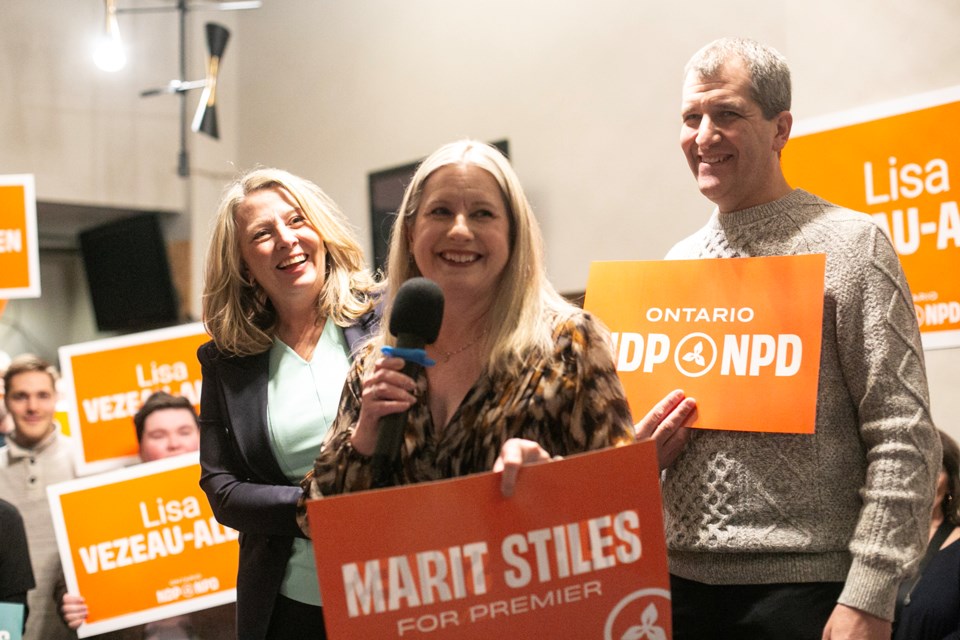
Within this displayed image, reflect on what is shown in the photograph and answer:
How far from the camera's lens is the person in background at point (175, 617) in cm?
328

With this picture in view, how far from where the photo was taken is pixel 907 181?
2719 mm

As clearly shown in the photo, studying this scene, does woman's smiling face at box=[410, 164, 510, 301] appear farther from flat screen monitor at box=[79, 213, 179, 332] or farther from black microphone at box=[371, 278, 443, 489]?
flat screen monitor at box=[79, 213, 179, 332]

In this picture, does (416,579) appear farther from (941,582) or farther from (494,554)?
(941,582)

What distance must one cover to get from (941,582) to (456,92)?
3.64m

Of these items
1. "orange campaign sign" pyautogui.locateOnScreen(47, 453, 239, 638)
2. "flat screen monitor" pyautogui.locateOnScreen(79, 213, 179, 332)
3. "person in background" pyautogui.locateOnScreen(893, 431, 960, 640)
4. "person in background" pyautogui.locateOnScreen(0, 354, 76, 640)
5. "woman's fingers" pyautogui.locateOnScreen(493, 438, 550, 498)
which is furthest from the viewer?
"flat screen monitor" pyautogui.locateOnScreen(79, 213, 179, 332)

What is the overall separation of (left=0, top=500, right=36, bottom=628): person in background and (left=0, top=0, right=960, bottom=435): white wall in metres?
2.67

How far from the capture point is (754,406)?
1.58m

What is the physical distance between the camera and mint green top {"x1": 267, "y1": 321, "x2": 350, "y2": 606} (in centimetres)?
181

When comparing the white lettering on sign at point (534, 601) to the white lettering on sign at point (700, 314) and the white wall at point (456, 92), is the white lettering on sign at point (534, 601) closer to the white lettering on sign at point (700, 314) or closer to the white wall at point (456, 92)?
the white lettering on sign at point (700, 314)

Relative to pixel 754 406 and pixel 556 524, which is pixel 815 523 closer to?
pixel 754 406

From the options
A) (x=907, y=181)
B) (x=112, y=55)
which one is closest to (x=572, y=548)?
(x=907, y=181)

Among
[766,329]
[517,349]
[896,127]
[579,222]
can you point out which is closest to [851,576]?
[766,329]

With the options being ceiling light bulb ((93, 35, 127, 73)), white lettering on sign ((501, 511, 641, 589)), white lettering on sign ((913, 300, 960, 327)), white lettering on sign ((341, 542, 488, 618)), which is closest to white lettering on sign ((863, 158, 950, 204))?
white lettering on sign ((913, 300, 960, 327))

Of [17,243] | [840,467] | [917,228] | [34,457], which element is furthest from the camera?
[34,457]
